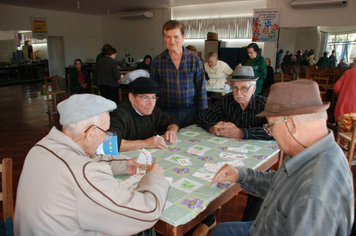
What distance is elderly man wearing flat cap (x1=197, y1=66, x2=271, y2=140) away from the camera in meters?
2.43

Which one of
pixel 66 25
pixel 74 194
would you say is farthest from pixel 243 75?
pixel 66 25

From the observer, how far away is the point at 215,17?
10.5 meters

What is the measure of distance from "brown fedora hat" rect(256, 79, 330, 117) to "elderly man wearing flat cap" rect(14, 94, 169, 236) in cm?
64

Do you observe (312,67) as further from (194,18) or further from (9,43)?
(9,43)

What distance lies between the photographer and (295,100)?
1.16 meters

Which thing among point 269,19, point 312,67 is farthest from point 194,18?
point 312,67

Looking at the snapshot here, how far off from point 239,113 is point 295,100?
1473 millimetres

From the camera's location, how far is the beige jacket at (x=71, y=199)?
1.05m

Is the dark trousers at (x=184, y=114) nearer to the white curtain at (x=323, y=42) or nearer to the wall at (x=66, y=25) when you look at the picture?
the white curtain at (x=323, y=42)

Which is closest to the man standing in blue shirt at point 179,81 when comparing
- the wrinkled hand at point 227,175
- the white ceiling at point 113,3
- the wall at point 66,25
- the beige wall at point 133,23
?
the wrinkled hand at point 227,175

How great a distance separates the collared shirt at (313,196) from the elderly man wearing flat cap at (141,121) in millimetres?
1133

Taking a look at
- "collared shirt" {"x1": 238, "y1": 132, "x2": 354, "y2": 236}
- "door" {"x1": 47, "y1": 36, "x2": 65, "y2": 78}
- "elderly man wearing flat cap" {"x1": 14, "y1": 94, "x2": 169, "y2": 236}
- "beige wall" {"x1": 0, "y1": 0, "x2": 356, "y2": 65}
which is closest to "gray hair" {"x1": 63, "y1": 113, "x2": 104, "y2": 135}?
"elderly man wearing flat cap" {"x1": 14, "y1": 94, "x2": 169, "y2": 236}

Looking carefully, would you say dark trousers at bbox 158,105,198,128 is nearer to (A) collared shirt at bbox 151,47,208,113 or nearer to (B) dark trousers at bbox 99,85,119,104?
(A) collared shirt at bbox 151,47,208,113

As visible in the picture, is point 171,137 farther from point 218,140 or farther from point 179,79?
point 179,79
